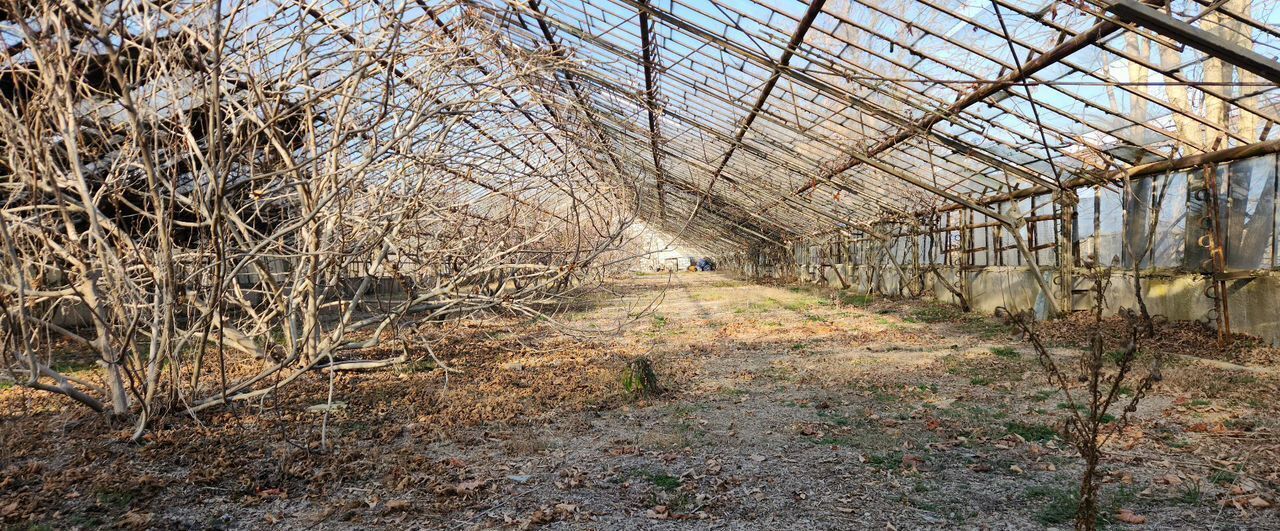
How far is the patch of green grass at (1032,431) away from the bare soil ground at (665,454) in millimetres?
24

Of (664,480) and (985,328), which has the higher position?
(985,328)

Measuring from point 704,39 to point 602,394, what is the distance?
455 centimetres

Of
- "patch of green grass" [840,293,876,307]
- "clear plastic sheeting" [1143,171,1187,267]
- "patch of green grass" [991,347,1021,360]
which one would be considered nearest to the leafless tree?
"patch of green grass" [991,347,1021,360]

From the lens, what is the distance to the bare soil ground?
412 cm

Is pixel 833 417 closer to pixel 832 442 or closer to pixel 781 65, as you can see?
pixel 832 442

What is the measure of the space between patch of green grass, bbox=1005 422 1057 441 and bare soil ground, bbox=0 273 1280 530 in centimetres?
2

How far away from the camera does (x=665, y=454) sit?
17.3 feet

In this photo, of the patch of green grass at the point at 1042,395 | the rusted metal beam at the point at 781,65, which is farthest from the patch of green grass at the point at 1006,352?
the rusted metal beam at the point at 781,65

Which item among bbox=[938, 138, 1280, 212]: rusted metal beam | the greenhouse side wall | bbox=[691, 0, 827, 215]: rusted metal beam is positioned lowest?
the greenhouse side wall

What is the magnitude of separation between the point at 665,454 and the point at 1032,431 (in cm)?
277

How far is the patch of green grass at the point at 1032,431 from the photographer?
5414 mm

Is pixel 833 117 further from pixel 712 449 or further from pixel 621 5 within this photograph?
pixel 712 449

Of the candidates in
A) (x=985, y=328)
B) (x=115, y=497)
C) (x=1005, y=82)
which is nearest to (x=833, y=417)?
(x=1005, y=82)

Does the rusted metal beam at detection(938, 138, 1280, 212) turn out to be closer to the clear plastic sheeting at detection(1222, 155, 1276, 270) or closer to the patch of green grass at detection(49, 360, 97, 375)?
the clear plastic sheeting at detection(1222, 155, 1276, 270)
